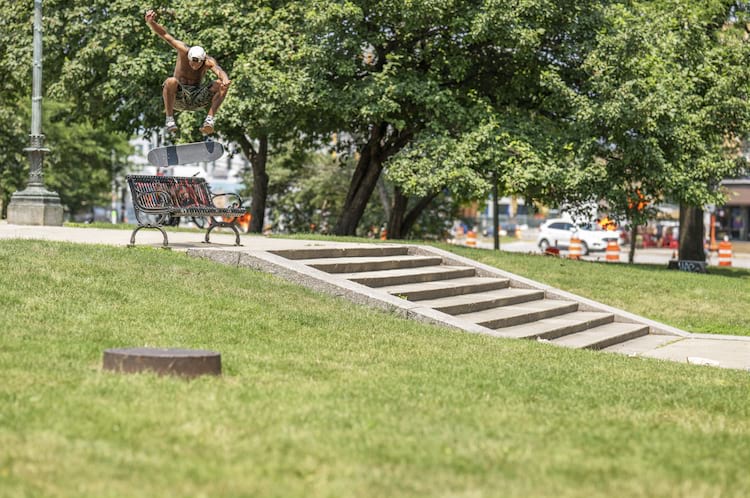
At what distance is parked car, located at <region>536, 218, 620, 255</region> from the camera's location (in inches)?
1969

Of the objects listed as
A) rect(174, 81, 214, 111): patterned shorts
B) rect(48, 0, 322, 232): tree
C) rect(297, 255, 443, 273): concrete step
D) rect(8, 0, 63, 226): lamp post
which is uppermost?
rect(48, 0, 322, 232): tree

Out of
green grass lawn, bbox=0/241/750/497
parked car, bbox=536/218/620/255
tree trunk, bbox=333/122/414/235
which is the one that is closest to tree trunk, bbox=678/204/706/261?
tree trunk, bbox=333/122/414/235

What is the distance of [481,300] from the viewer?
13.5 m

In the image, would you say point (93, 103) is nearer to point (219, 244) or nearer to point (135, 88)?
point (135, 88)

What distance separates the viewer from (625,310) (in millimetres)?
16391

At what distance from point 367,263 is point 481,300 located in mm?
1636

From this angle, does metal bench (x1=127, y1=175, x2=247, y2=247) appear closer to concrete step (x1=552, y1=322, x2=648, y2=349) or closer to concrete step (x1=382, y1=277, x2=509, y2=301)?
concrete step (x1=382, y1=277, x2=509, y2=301)

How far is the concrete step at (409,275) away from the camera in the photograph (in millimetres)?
13193

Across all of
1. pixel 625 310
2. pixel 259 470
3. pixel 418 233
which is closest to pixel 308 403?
pixel 259 470

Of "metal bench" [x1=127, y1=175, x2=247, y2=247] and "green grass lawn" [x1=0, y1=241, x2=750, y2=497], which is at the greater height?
"metal bench" [x1=127, y1=175, x2=247, y2=247]

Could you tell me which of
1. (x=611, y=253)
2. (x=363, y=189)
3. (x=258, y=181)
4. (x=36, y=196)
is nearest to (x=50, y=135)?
(x=258, y=181)

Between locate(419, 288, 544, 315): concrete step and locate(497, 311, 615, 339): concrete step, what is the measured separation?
0.62m

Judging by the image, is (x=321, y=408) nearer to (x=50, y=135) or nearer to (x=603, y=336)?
(x=603, y=336)

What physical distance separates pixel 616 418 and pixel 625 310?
9.94 metres
